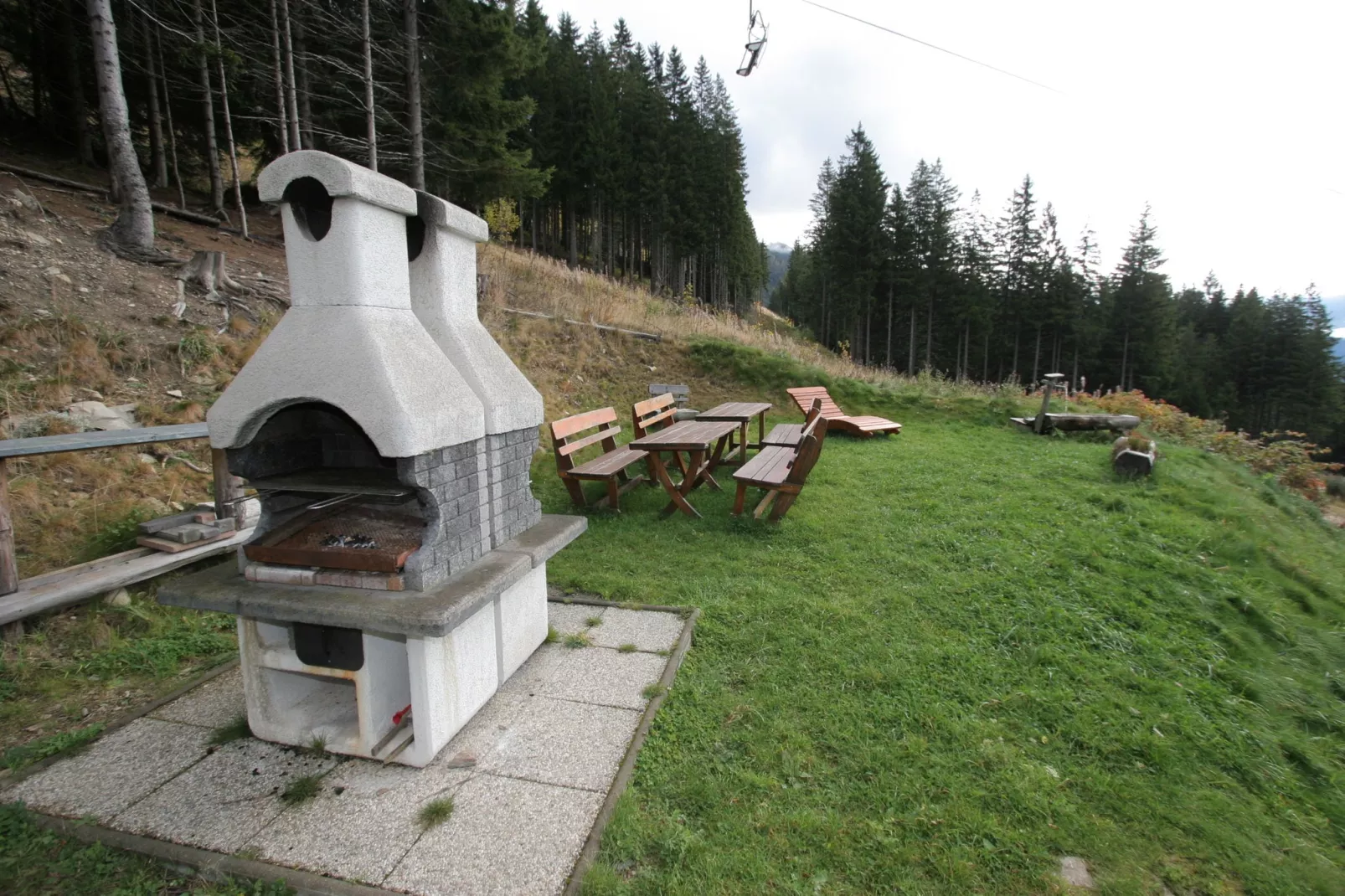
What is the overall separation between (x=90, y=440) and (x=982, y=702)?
4607 mm

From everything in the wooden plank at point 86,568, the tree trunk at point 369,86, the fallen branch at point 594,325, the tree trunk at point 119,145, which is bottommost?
the wooden plank at point 86,568

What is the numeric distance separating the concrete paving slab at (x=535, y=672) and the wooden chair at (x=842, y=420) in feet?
21.2

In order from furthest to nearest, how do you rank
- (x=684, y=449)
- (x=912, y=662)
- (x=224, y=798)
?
(x=684, y=449) → (x=912, y=662) → (x=224, y=798)

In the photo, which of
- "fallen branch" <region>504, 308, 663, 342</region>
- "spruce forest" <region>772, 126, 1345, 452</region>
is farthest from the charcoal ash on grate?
"spruce forest" <region>772, 126, 1345, 452</region>

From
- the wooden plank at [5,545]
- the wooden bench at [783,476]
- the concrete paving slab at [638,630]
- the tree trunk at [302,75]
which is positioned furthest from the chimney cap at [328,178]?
the tree trunk at [302,75]

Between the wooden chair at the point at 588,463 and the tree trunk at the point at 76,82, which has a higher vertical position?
the tree trunk at the point at 76,82

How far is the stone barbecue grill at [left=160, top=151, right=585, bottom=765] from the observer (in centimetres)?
221

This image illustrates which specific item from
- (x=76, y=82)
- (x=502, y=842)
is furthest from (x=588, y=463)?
(x=76, y=82)

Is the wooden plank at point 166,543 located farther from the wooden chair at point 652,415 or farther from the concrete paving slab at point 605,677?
the wooden chair at point 652,415

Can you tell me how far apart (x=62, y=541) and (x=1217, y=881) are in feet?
18.5

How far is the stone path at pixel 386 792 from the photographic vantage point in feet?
6.03

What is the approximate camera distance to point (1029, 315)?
3406 centimetres

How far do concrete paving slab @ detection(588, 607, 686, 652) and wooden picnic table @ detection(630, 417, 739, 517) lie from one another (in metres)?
1.62

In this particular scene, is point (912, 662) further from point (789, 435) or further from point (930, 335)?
point (930, 335)
